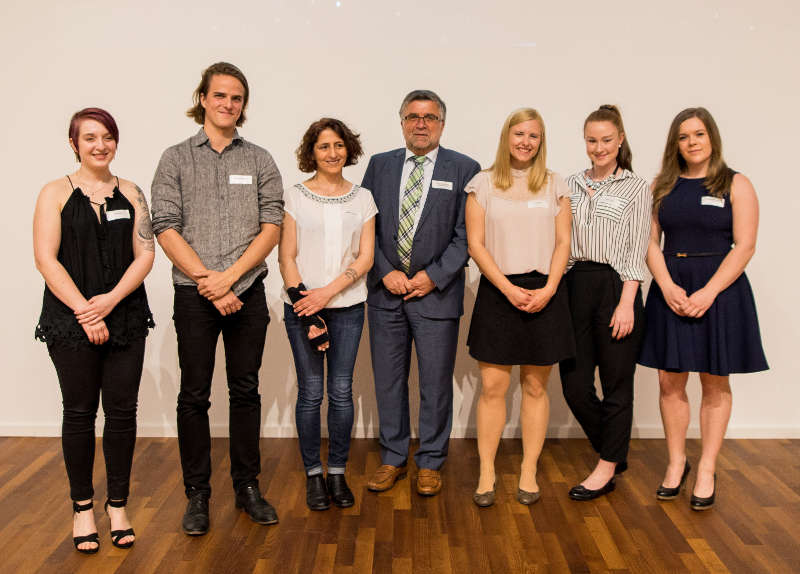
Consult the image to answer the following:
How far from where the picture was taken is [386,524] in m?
2.94

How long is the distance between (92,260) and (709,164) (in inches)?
98.9

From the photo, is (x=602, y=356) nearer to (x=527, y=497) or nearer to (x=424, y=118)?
(x=527, y=497)

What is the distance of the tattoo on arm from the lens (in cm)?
271

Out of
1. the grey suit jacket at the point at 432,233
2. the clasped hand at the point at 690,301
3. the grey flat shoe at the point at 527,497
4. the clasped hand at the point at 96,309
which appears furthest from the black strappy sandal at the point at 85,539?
the clasped hand at the point at 690,301

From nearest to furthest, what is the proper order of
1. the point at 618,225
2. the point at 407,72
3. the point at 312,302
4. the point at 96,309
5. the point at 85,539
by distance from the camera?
the point at 96,309 < the point at 85,539 < the point at 312,302 < the point at 618,225 < the point at 407,72

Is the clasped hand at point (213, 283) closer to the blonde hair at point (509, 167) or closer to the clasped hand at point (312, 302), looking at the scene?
the clasped hand at point (312, 302)

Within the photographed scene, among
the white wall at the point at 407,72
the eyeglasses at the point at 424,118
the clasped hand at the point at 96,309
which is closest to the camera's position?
the clasped hand at the point at 96,309

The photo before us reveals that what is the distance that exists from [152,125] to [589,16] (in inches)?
96.9

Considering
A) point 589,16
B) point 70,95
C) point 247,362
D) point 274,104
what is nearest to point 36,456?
point 247,362

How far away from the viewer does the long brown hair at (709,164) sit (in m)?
3.00

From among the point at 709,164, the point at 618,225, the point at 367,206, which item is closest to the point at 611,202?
the point at 618,225

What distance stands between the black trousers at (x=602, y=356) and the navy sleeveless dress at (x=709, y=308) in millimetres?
170

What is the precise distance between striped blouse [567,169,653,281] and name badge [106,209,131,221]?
1.82 meters

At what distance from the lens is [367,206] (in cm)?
309
